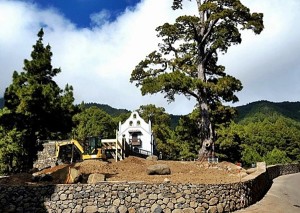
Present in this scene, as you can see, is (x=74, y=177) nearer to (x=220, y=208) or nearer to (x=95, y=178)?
(x=95, y=178)

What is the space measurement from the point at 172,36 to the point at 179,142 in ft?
54.8

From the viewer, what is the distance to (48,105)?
22828 millimetres

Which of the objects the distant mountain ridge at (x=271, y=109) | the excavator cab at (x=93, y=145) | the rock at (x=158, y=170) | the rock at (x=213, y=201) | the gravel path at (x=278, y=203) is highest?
the distant mountain ridge at (x=271, y=109)

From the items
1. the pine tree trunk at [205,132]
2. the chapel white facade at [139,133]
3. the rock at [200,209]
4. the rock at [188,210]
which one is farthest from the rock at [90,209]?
the chapel white facade at [139,133]

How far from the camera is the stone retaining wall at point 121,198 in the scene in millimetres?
14859

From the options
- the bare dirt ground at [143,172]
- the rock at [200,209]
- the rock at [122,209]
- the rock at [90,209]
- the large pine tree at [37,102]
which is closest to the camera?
the rock at [200,209]

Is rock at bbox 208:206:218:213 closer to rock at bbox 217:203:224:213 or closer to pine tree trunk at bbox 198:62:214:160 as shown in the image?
rock at bbox 217:203:224:213

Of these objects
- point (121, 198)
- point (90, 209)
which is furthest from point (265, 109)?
point (90, 209)

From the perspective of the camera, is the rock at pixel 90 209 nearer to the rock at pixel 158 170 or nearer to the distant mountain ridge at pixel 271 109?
the rock at pixel 158 170

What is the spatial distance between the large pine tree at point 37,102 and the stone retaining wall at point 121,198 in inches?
305

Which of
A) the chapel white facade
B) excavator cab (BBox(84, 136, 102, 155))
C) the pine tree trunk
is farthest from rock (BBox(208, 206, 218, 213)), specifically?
the chapel white facade

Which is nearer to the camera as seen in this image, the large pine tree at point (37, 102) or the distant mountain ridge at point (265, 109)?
the large pine tree at point (37, 102)

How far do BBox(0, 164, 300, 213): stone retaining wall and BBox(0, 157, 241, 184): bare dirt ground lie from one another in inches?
56.4

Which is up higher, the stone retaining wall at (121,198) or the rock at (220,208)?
the stone retaining wall at (121,198)
